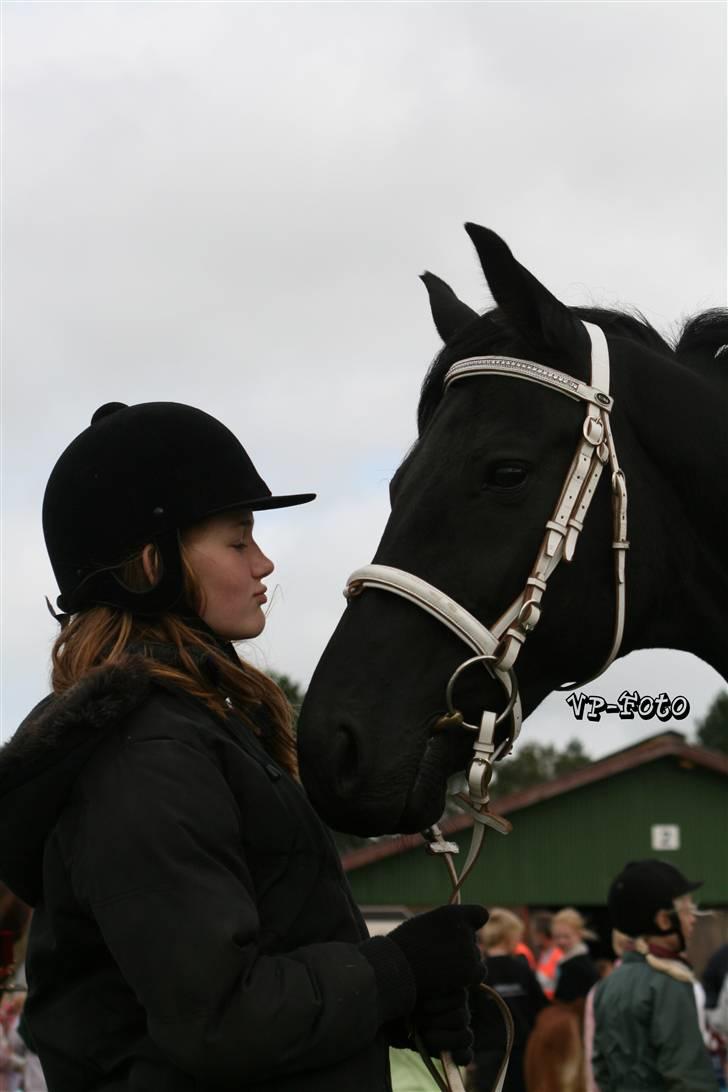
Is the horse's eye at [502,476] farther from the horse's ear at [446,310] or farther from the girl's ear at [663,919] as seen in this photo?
the girl's ear at [663,919]

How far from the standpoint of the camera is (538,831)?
24016mm

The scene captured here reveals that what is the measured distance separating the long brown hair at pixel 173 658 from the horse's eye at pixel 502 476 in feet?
2.08

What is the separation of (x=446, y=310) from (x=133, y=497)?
1.09 metres

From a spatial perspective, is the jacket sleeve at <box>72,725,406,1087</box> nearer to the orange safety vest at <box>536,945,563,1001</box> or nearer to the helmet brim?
the helmet brim

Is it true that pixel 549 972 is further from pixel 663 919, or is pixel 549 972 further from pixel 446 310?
pixel 446 310

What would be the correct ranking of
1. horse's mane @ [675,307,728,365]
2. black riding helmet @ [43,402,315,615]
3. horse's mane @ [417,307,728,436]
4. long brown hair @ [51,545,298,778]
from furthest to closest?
horse's mane @ [675,307,728,365], horse's mane @ [417,307,728,436], black riding helmet @ [43,402,315,615], long brown hair @ [51,545,298,778]

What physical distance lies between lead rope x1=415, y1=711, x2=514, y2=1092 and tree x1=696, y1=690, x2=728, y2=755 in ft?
272

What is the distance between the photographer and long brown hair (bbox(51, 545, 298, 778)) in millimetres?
2521

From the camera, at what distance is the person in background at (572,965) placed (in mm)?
8344

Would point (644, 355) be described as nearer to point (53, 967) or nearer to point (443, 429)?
point (443, 429)

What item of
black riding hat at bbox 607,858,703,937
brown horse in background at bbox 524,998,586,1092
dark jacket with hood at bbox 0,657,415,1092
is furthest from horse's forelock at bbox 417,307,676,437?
brown horse in background at bbox 524,998,586,1092

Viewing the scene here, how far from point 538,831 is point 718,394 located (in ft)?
71.5

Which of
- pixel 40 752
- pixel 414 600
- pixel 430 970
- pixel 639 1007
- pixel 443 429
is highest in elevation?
pixel 443 429

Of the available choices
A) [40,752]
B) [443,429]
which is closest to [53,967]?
[40,752]
